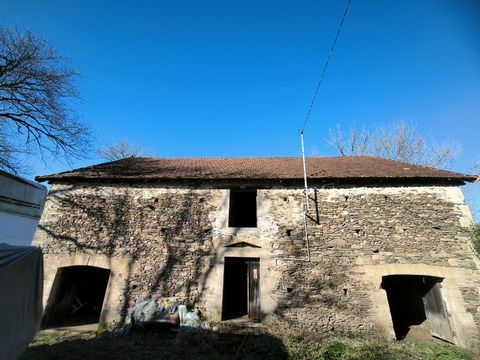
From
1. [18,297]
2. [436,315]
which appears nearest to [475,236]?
[436,315]

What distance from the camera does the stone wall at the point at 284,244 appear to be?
6.54m

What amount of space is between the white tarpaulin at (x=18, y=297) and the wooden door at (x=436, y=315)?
9.27m

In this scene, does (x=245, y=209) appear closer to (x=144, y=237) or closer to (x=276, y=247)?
(x=276, y=247)

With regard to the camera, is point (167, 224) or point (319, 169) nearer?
point (167, 224)

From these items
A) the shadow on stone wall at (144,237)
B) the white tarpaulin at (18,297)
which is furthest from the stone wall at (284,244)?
the white tarpaulin at (18,297)

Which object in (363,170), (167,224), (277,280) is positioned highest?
(363,170)

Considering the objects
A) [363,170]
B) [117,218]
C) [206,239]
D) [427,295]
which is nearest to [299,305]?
[206,239]

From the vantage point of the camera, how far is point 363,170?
862 cm

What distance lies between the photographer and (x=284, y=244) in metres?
Result: 7.21

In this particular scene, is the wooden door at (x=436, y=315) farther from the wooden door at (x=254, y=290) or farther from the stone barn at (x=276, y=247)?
A: the wooden door at (x=254, y=290)

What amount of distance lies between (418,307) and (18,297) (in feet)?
34.8

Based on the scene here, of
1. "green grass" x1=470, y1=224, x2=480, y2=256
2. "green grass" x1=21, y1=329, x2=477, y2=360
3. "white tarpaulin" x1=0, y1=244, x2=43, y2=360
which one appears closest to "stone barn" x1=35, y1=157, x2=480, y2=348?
"green grass" x1=470, y1=224, x2=480, y2=256

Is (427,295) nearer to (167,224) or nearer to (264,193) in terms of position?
(264,193)

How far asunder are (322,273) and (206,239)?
11.4 feet
